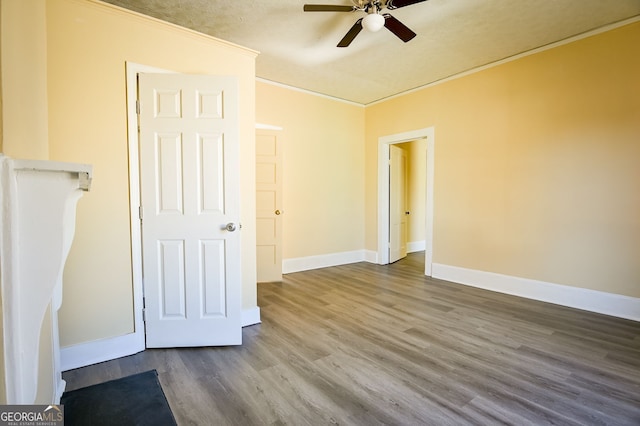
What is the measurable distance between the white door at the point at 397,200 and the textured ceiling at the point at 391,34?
1576 mm

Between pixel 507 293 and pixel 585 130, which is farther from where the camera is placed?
pixel 507 293

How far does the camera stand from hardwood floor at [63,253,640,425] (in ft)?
5.40

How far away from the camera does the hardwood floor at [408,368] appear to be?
1.65 meters

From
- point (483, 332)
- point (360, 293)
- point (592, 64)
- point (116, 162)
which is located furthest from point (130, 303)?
point (592, 64)

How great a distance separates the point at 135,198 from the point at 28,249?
59.7 inches

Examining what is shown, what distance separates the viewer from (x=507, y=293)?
3615 mm

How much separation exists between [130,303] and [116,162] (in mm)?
1102

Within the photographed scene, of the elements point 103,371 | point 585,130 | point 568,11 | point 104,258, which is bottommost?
point 103,371

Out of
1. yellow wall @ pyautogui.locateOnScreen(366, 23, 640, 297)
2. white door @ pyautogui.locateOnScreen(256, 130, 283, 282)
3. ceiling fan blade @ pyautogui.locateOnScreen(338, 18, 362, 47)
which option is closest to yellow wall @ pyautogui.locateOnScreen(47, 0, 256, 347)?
ceiling fan blade @ pyautogui.locateOnScreen(338, 18, 362, 47)

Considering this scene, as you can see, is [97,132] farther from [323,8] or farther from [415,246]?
[415,246]

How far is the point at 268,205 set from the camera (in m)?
4.35

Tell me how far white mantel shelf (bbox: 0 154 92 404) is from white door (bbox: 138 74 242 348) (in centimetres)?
134

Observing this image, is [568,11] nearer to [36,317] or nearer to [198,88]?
[198,88]

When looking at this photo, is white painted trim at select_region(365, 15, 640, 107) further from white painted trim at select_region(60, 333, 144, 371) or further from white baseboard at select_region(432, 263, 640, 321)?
white painted trim at select_region(60, 333, 144, 371)
